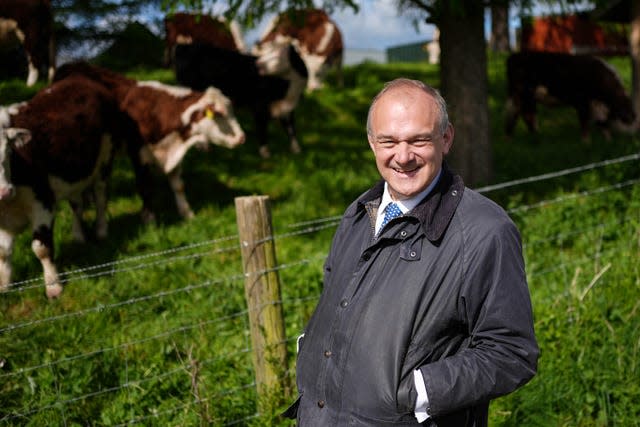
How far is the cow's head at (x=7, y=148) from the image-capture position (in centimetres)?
477

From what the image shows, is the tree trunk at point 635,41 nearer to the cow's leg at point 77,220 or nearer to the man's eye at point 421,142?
the cow's leg at point 77,220

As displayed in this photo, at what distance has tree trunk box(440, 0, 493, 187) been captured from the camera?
273 inches

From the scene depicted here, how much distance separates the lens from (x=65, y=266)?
5785 mm

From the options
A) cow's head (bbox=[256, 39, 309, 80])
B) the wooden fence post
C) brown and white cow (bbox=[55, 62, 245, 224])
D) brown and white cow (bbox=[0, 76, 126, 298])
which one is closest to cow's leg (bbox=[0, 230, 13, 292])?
brown and white cow (bbox=[0, 76, 126, 298])

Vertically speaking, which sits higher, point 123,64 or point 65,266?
point 123,64

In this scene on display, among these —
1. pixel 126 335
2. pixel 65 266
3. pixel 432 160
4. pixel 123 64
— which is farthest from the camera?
pixel 123 64

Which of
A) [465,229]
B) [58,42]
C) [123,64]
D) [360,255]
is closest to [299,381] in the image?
[360,255]

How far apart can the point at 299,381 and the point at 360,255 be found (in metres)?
0.50

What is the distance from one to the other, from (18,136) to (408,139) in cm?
408

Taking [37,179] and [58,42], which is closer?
[37,179]

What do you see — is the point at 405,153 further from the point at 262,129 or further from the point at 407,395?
the point at 262,129

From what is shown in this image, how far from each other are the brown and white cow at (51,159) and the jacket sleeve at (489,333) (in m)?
3.30

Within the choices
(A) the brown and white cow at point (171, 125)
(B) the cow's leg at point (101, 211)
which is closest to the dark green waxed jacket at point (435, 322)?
(B) the cow's leg at point (101, 211)

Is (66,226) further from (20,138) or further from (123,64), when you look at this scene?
(123,64)
